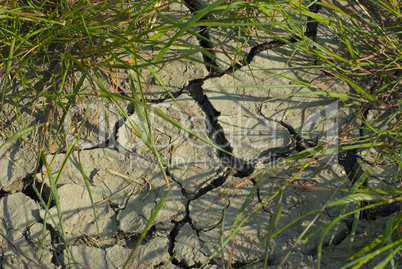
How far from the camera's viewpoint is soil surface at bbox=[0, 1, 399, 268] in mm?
1943

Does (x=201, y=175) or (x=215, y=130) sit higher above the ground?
(x=215, y=130)

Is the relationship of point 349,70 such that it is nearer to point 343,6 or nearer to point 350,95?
point 350,95

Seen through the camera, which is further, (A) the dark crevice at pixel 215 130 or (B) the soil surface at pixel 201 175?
(A) the dark crevice at pixel 215 130

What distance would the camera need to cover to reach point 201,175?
208 centimetres

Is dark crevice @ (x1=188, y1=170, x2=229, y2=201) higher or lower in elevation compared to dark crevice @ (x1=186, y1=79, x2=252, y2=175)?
lower

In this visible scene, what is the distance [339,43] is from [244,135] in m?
0.77

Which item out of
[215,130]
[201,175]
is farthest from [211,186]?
[215,130]

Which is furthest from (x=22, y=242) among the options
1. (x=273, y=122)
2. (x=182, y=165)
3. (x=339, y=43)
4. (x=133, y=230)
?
(x=339, y=43)

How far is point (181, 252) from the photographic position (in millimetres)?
1954

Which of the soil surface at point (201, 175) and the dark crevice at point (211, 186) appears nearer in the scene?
the soil surface at point (201, 175)

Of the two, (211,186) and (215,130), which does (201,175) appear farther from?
(215,130)

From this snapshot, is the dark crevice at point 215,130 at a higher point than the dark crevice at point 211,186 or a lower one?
higher

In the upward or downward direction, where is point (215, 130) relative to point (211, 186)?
upward

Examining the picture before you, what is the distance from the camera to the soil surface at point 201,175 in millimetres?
1943
